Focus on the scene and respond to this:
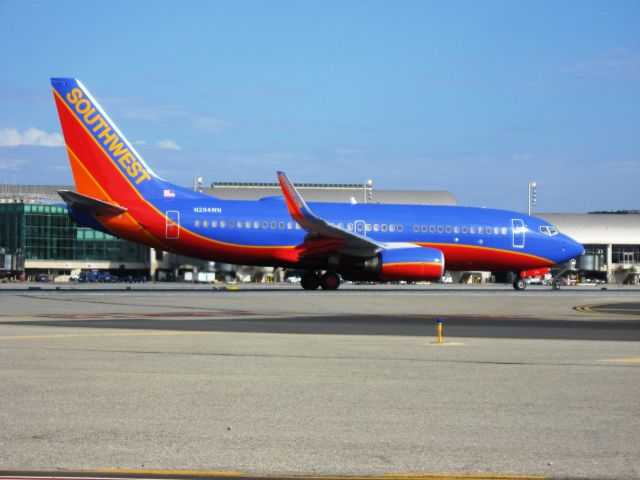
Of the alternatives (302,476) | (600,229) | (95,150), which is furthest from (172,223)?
(600,229)

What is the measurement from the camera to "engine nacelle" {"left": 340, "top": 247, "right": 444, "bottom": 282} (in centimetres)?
4488

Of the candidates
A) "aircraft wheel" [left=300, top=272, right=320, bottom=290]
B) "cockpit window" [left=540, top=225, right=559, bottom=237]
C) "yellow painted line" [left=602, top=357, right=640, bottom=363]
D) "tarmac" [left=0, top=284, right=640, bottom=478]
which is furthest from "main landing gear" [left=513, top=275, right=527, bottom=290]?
"yellow painted line" [left=602, top=357, right=640, bottom=363]

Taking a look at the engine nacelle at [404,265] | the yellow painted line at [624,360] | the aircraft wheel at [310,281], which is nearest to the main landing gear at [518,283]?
the engine nacelle at [404,265]

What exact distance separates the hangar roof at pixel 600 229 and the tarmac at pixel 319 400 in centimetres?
8215

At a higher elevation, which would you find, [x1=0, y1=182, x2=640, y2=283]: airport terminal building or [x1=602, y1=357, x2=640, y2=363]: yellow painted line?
[x1=0, y1=182, x2=640, y2=283]: airport terminal building

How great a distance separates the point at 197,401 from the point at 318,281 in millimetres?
37924

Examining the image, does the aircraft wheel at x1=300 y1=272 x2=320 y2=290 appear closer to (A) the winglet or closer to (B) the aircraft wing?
(B) the aircraft wing

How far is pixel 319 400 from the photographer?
38.1 ft

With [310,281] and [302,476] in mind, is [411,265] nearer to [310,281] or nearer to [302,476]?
[310,281]

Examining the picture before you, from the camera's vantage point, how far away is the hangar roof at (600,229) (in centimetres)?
10256

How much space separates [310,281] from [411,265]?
6482mm

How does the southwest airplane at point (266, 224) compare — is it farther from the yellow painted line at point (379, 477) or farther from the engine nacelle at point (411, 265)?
the yellow painted line at point (379, 477)

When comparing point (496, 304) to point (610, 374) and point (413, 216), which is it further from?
point (610, 374)

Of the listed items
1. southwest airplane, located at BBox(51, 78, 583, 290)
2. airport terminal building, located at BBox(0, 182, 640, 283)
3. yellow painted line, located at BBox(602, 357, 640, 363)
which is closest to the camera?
yellow painted line, located at BBox(602, 357, 640, 363)
